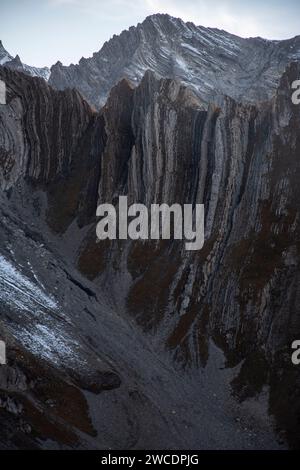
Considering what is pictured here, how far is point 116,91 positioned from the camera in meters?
84.9

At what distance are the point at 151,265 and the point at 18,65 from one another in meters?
123

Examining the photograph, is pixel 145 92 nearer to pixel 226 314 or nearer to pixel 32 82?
pixel 32 82

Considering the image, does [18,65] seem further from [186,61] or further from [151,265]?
[151,265]

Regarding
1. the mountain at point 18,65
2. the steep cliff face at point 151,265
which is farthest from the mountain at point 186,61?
the steep cliff face at point 151,265

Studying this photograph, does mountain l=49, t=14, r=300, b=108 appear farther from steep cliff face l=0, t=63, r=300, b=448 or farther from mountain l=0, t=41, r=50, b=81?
steep cliff face l=0, t=63, r=300, b=448

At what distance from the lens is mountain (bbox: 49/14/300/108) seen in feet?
516

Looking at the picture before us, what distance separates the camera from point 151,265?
6950 cm

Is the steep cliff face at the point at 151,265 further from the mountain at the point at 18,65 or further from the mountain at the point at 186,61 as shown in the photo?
the mountain at the point at 18,65

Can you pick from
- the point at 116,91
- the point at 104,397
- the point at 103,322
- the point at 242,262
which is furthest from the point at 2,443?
the point at 116,91

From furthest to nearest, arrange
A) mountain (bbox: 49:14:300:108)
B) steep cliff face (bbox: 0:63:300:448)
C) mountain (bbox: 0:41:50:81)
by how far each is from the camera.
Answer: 1. mountain (bbox: 0:41:50:81)
2. mountain (bbox: 49:14:300:108)
3. steep cliff face (bbox: 0:63:300:448)

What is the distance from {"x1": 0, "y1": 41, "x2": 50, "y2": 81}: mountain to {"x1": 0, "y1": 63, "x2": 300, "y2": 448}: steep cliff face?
88629mm

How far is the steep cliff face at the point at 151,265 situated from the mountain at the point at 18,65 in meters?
88.6

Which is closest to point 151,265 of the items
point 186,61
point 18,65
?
point 186,61

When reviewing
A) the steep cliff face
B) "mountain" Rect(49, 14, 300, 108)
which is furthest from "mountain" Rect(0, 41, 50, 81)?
the steep cliff face
